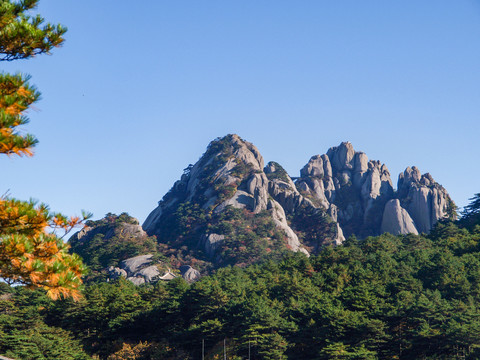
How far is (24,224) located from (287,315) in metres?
26.4

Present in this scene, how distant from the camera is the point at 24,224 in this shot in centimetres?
716

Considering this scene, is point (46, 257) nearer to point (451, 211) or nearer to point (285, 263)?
point (285, 263)

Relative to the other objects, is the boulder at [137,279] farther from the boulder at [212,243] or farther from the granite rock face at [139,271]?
the boulder at [212,243]

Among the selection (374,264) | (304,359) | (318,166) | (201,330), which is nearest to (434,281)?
(374,264)

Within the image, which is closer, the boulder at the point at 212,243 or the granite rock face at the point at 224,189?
the boulder at the point at 212,243

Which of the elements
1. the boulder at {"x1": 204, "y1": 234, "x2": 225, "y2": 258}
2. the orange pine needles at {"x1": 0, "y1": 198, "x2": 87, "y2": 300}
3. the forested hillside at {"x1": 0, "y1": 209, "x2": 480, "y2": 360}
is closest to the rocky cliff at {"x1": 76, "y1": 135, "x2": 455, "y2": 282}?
the boulder at {"x1": 204, "y1": 234, "x2": 225, "y2": 258}

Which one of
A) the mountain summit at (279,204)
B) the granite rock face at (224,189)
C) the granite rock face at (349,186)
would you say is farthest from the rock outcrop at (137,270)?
the granite rock face at (349,186)

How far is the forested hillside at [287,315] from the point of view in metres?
27.1

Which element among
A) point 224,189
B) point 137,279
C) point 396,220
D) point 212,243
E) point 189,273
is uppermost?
point 224,189

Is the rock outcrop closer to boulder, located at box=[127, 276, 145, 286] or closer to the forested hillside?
boulder, located at box=[127, 276, 145, 286]

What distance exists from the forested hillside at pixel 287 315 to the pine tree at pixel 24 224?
2120 cm

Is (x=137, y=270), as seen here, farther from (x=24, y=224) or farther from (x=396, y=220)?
(x=24, y=224)

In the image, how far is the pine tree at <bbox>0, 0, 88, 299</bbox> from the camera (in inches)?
273

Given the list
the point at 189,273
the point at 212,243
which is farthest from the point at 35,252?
the point at 212,243
